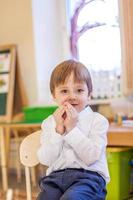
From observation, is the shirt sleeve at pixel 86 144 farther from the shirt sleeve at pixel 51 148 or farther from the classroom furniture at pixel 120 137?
the classroom furniture at pixel 120 137

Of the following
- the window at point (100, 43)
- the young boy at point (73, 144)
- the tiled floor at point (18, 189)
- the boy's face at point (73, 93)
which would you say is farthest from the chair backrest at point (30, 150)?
the window at point (100, 43)

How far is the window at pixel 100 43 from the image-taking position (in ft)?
10.8

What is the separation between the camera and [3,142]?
3201 millimetres

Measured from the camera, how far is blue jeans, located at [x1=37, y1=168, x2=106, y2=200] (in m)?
1.38

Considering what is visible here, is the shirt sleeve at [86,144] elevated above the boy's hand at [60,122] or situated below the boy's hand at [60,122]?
below

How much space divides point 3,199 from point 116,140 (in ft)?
3.19

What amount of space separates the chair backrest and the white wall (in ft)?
5.82

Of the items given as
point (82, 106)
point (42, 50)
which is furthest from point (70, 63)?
point (42, 50)

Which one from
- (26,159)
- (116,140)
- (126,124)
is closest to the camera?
(26,159)

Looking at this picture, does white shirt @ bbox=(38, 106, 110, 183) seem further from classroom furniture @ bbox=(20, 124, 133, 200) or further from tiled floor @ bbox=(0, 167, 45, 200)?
tiled floor @ bbox=(0, 167, 45, 200)

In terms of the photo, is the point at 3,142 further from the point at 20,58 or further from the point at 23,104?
the point at 20,58

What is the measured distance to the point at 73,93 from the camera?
150 cm

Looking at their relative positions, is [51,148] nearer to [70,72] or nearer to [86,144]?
[86,144]

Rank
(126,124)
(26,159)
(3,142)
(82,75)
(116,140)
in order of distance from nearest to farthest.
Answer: (82,75) < (26,159) < (116,140) < (126,124) < (3,142)
